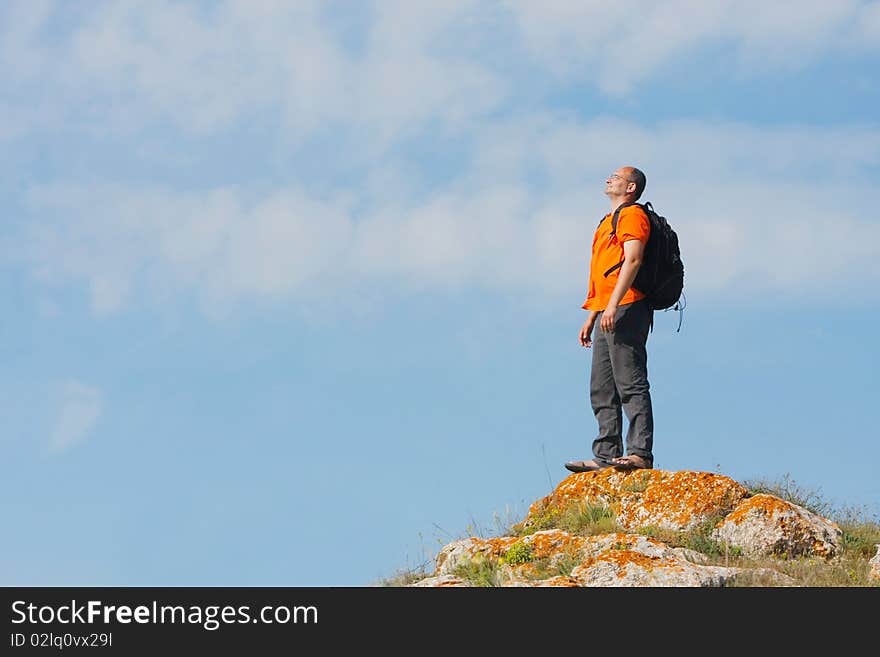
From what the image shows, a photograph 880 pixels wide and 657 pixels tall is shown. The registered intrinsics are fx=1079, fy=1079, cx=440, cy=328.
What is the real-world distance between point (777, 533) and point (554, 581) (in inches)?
101

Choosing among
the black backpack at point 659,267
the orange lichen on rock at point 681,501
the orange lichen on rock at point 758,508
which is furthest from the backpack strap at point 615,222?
the orange lichen on rock at point 758,508

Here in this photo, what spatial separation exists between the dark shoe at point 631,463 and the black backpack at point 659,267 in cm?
157

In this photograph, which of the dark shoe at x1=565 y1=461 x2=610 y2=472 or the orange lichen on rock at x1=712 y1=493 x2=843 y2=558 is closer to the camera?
the orange lichen on rock at x1=712 y1=493 x2=843 y2=558

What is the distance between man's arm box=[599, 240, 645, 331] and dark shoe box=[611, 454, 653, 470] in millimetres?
1360

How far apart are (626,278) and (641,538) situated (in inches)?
103

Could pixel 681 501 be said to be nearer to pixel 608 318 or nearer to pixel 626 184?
pixel 608 318

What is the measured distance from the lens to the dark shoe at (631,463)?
36.0ft

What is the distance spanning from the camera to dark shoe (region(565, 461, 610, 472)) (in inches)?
451

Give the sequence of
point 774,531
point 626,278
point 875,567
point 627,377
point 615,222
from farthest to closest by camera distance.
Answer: point 615,222
point 627,377
point 626,278
point 774,531
point 875,567

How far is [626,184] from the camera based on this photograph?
11.2 metres

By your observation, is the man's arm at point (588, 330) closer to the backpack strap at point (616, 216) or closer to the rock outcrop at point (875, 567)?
the backpack strap at point (616, 216)

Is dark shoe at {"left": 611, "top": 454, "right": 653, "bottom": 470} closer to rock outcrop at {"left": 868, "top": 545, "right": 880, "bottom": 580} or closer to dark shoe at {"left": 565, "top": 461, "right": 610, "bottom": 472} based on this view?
dark shoe at {"left": 565, "top": 461, "right": 610, "bottom": 472}

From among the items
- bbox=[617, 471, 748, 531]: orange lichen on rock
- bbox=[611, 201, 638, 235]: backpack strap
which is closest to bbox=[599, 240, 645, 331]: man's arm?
bbox=[611, 201, 638, 235]: backpack strap

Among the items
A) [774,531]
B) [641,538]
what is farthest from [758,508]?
[641,538]
